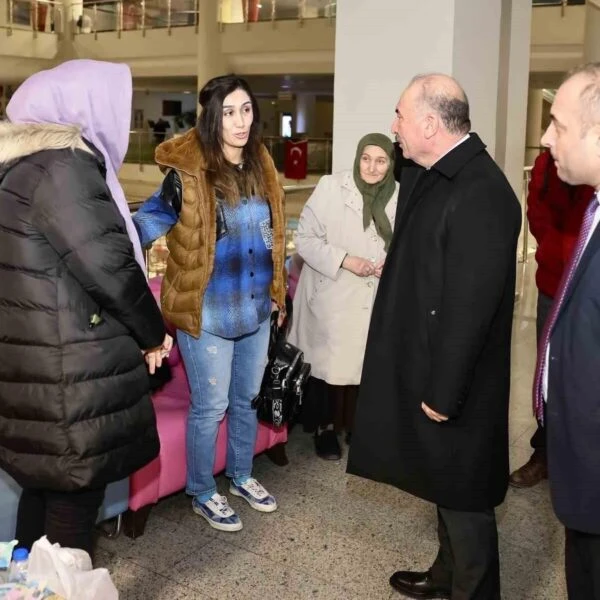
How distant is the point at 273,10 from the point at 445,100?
20320 mm

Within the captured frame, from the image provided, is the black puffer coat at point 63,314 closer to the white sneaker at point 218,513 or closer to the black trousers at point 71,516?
the black trousers at point 71,516

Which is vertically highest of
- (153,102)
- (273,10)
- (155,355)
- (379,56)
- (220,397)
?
(273,10)

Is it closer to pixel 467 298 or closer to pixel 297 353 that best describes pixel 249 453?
pixel 297 353

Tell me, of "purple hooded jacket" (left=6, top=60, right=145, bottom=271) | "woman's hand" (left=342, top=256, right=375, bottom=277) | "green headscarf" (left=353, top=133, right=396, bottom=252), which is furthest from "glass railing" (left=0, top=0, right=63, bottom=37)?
"purple hooded jacket" (left=6, top=60, right=145, bottom=271)

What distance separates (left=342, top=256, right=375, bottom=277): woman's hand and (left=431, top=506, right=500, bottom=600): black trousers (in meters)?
1.44

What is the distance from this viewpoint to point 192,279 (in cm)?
298

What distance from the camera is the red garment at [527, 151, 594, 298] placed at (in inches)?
132

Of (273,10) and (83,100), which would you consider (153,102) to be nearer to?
(273,10)

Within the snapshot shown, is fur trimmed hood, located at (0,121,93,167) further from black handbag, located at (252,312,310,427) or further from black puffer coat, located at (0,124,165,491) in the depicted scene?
black handbag, located at (252,312,310,427)

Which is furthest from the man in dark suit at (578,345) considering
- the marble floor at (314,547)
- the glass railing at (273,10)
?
the glass railing at (273,10)

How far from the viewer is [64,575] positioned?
6.31 feet

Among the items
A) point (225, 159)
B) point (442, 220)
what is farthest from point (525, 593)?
point (225, 159)

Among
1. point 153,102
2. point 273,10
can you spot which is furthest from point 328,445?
point 153,102

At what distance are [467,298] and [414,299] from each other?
0.19 meters
